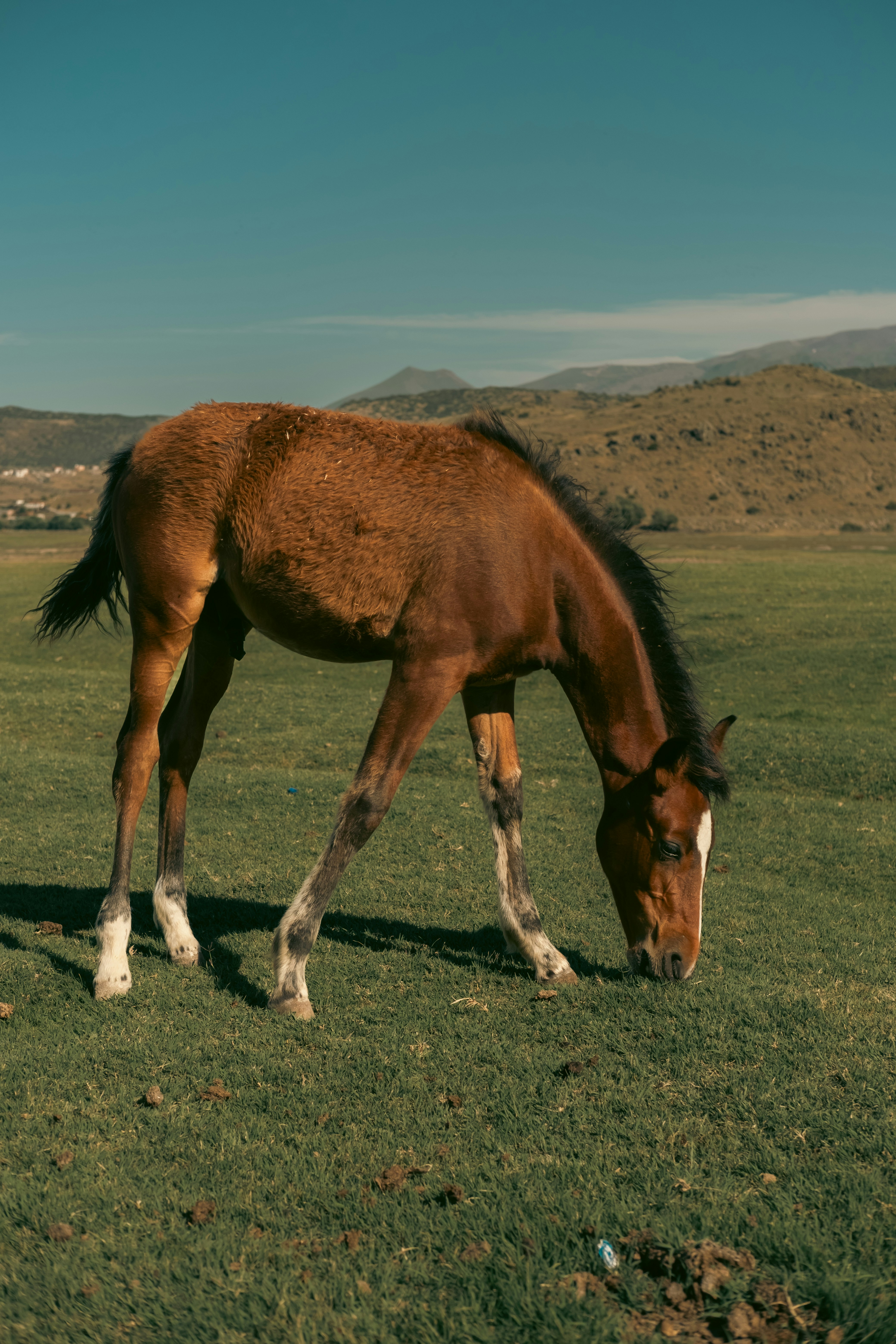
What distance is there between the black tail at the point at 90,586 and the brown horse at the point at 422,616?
44cm

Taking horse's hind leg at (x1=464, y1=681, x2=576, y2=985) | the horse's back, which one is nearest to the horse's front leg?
the horse's back

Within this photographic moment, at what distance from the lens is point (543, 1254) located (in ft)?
9.33

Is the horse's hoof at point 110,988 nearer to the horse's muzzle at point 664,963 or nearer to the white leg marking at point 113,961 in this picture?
the white leg marking at point 113,961

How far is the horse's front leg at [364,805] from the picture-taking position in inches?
179

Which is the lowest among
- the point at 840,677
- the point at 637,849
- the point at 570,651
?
the point at 840,677

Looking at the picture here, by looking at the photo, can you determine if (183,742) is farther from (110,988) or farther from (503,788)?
(503,788)

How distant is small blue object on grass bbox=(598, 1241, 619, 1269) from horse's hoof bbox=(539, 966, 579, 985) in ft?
6.69

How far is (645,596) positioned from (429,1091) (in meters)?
2.54

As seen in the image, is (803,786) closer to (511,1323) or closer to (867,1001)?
(867,1001)

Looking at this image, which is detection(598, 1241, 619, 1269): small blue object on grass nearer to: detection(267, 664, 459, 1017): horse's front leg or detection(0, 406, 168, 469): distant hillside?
detection(267, 664, 459, 1017): horse's front leg

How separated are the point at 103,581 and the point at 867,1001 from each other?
15.6 ft

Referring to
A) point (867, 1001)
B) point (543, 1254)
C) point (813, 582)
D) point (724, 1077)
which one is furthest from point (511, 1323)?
point (813, 582)

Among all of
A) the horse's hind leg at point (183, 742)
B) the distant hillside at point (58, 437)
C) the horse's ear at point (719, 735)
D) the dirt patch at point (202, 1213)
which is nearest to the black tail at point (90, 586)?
the horse's hind leg at point (183, 742)

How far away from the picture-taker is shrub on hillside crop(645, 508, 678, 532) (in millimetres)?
56281
